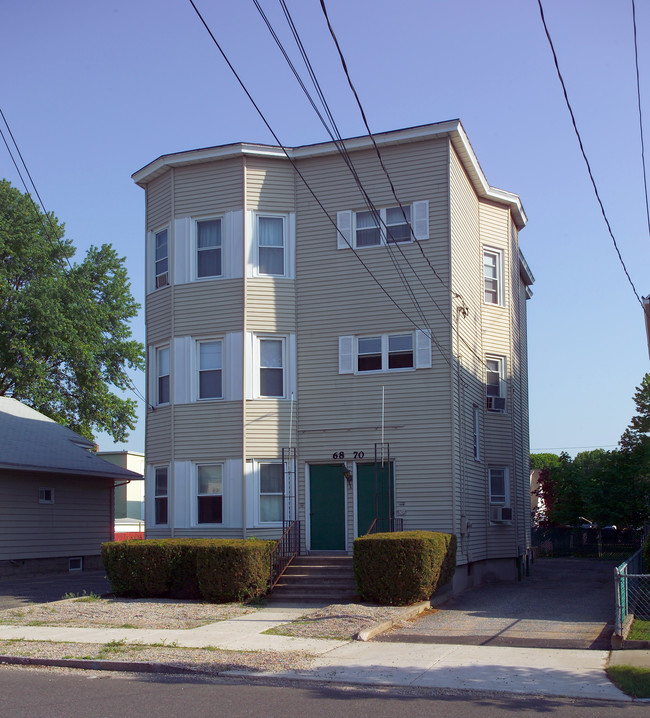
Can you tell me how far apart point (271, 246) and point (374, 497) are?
20.6ft

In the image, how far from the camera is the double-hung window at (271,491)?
19.1 m

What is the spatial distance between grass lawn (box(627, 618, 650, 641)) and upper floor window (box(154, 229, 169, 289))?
12842mm

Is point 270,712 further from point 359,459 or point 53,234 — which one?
point 53,234

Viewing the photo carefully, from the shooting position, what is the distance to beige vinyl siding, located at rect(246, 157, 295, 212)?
19.9m

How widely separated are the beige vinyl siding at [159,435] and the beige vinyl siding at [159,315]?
5.70ft

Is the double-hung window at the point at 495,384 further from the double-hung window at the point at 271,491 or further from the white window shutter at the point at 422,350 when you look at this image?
the double-hung window at the point at 271,491

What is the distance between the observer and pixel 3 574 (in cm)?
2317

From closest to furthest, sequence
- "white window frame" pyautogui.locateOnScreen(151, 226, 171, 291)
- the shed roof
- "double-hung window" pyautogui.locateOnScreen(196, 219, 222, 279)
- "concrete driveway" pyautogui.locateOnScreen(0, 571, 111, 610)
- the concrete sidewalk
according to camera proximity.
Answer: the concrete sidewalk → "concrete driveway" pyautogui.locateOnScreen(0, 571, 111, 610) → "double-hung window" pyautogui.locateOnScreen(196, 219, 222, 279) → "white window frame" pyautogui.locateOnScreen(151, 226, 171, 291) → the shed roof

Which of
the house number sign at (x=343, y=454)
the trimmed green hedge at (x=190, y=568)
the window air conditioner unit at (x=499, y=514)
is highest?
the house number sign at (x=343, y=454)

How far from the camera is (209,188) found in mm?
20172

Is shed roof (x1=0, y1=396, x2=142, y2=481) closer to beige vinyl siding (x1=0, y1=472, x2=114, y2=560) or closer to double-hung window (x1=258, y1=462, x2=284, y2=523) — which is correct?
beige vinyl siding (x1=0, y1=472, x2=114, y2=560)

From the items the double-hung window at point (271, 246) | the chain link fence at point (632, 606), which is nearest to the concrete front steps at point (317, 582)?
the chain link fence at point (632, 606)

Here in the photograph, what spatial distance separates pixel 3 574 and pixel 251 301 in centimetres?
1070

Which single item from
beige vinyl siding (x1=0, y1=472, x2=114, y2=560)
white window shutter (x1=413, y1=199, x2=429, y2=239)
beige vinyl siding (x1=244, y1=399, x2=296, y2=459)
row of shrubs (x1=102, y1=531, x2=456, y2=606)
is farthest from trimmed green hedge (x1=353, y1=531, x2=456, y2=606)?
beige vinyl siding (x1=0, y1=472, x2=114, y2=560)
